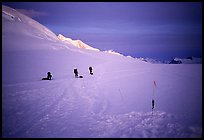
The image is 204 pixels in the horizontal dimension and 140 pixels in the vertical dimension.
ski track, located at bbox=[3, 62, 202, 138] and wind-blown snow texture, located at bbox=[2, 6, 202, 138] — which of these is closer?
ski track, located at bbox=[3, 62, 202, 138]

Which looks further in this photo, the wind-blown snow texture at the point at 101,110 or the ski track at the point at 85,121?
the wind-blown snow texture at the point at 101,110

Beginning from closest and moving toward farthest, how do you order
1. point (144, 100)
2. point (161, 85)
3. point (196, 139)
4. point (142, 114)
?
point (196, 139) < point (142, 114) < point (144, 100) < point (161, 85)

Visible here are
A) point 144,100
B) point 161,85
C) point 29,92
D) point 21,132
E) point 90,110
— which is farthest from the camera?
point 161,85

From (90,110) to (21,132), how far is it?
4154mm

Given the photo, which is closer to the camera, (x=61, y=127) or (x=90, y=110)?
(x=61, y=127)

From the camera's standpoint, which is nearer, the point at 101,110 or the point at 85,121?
the point at 85,121

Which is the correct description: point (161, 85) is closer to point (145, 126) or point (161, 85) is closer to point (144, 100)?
point (144, 100)

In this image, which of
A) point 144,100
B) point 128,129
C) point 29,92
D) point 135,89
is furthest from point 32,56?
point 128,129

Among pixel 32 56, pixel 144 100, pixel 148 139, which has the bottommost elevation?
pixel 148 139

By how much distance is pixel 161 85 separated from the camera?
1752cm

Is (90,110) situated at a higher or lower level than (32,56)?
lower

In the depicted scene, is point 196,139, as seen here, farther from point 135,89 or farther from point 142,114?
point 135,89

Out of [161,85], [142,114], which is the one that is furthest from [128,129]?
[161,85]

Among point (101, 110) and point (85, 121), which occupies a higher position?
point (101, 110)
